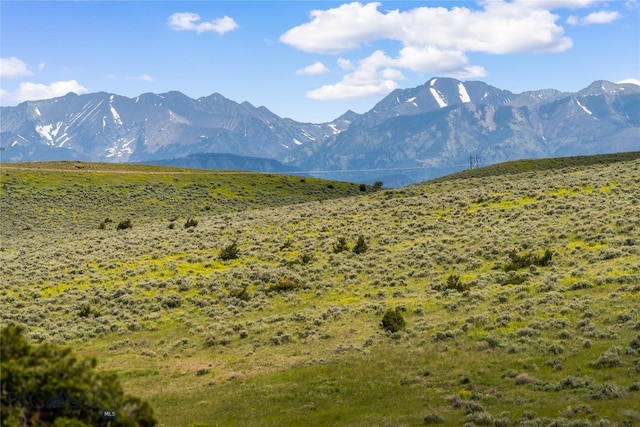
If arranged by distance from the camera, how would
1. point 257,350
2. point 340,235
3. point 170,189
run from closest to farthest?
point 257,350 < point 340,235 < point 170,189

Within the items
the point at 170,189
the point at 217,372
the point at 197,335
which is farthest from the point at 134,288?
the point at 170,189

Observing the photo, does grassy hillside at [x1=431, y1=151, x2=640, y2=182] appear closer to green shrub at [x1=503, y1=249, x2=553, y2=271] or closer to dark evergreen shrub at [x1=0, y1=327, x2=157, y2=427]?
green shrub at [x1=503, y1=249, x2=553, y2=271]

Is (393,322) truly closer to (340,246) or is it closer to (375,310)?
(375,310)

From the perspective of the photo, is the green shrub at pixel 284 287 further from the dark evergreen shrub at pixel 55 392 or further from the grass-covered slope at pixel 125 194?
the grass-covered slope at pixel 125 194

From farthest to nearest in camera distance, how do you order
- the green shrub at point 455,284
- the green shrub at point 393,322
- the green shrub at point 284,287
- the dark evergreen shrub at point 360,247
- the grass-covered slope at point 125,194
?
the grass-covered slope at point 125,194
the dark evergreen shrub at point 360,247
the green shrub at point 284,287
the green shrub at point 455,284
the green shrub at point 393,322

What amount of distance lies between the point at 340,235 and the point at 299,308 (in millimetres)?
18274

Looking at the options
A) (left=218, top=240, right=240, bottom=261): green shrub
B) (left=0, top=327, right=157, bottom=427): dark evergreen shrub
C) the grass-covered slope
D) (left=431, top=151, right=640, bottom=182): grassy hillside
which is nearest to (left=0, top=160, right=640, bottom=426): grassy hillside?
(left=218, top=240, right=240, bottom=261): green shrub

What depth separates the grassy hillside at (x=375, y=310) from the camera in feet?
64.1

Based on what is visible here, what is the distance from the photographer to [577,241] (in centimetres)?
3809

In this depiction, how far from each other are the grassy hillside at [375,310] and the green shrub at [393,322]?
1.17 feet

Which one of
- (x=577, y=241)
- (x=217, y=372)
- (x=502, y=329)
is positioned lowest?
(x=217, y=372)

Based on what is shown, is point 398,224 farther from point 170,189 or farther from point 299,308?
point 170,189

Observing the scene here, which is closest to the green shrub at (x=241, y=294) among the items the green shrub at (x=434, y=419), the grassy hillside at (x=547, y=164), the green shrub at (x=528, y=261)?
the green shrub at (x=528, y=261)

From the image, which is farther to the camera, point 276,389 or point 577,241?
point 577,241
